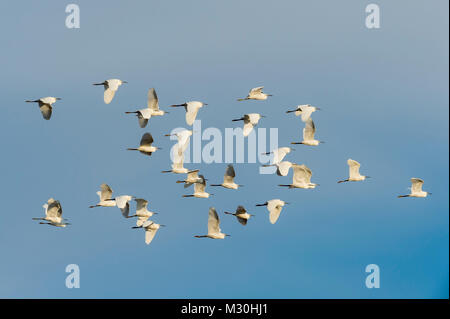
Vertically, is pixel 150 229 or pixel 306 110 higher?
pixel 306 110

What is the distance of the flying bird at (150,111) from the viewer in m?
43.7

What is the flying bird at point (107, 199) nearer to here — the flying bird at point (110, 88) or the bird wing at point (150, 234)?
the bird wing at point (150, 234)

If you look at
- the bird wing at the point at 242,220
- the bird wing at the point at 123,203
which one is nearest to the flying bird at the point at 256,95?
the bird wing at the point at 242,220

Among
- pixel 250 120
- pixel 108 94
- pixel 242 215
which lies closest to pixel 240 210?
pixel 242 215

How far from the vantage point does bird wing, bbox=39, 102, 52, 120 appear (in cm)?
4369

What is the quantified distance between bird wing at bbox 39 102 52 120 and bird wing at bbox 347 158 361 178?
11.3 meters

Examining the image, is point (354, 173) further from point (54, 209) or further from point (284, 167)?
point (54, 209)

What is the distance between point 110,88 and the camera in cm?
4372

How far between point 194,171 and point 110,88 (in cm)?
465

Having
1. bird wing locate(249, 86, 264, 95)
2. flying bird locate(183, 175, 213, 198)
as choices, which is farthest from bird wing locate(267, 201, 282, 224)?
bird wing locate(249, 86, 264, 95)
